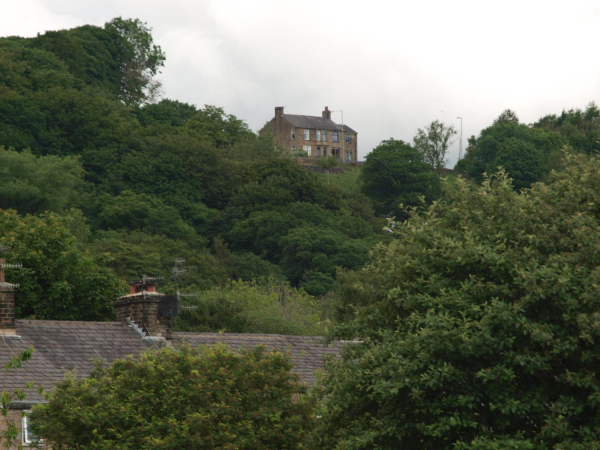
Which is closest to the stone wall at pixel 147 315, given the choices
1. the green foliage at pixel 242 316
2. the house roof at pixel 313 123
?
the green foliage at pixel 242 316

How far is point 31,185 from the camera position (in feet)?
283

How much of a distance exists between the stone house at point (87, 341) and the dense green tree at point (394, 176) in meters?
102

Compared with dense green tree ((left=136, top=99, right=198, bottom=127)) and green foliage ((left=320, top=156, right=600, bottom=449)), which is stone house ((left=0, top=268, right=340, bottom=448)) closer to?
green foliage ((left=320, top=156, right=600, bottom=449))

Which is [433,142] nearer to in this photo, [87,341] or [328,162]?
[328,162]

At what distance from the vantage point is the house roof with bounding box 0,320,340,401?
25891 millimetres

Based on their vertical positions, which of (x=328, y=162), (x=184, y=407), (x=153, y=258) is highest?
(x=328, y=162)

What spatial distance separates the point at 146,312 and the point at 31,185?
5878cm

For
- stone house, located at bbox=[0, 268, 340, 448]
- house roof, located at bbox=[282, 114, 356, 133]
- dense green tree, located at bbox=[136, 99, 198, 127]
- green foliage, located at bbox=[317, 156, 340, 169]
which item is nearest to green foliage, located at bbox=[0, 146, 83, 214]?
dense green tree, located at bbox=[136, 99, 198, 127]

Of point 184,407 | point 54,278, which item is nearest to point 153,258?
point 54,278

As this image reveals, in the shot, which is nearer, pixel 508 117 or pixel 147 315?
pixel 147 315

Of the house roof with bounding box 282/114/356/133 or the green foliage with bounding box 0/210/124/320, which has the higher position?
the house roof with bounding box 282/114/356/133

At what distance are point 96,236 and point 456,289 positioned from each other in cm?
8481

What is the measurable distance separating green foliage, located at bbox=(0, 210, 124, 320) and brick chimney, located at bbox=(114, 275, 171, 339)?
1401cm

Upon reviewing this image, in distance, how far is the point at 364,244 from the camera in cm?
10888
